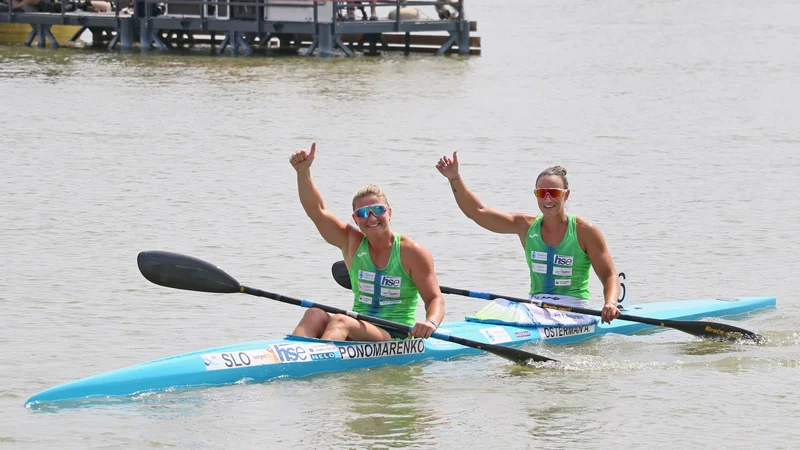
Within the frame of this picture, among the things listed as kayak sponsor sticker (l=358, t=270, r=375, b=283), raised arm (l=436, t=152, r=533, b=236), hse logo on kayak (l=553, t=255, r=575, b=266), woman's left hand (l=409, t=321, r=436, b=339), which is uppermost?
raised arm (l=436, t=152, r=533, b=236)

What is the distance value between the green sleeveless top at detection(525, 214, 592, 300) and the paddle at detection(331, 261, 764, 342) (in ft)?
0.68

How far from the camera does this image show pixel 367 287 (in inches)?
368

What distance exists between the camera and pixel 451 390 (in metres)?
9.34

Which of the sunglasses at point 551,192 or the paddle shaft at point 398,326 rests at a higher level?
the sunglasses at point 551,192

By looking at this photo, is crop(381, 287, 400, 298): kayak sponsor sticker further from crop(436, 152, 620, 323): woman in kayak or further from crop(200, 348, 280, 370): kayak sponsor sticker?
crop(436, 152, 620, 323): woman in kayak

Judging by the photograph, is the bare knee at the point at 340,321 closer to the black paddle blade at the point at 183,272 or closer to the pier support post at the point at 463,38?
the black paddle blade at the point at 183,272

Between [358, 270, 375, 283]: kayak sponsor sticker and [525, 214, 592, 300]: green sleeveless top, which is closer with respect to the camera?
[358, 270, 375, 283]: kayak sponsor sticker

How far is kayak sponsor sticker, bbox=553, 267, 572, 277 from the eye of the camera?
34.2 feet

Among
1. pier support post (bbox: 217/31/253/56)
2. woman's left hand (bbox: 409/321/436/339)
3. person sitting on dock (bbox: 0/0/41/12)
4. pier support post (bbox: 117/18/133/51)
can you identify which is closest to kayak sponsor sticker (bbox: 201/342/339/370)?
woman's left hand (bbox: 409/321/436/339)

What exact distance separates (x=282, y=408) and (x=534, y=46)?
39.5 meters

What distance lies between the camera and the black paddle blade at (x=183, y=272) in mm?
9469

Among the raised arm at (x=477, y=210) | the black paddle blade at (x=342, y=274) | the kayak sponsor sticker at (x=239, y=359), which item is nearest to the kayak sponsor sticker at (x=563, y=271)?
the raised arm at (x=477, y=210)

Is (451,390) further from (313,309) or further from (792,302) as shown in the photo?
(792,302)

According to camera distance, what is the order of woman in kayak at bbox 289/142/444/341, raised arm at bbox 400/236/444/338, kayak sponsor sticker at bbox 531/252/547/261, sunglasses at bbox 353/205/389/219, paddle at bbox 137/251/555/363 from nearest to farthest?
sunglasses at bbox 353/205/389/219 → woman in kayak at bbox 289/142/444/341 → raised arm at bbox 400/236/444/338 → paddle at bbox 137/251/555/363 → kayak sponsor sticker at bbox 531/252/547/261
